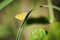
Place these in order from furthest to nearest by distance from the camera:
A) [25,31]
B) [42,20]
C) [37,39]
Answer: [25,31] → [42,20] → [37,39]

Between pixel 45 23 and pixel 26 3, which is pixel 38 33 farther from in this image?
pixel 26 3

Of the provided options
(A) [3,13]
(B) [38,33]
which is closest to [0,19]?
(A) [3,13]

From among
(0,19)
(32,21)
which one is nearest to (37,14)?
(32,21)

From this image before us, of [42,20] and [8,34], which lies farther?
[8,34]

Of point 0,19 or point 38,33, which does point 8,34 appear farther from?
point 38,33

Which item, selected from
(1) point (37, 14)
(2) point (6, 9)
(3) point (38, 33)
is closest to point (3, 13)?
(2) point (6, 9)

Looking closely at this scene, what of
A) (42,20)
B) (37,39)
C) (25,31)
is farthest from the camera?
(25,31)

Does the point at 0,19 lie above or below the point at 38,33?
below

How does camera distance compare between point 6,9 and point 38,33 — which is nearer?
point 38,33

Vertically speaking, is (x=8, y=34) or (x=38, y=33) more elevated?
(x=38, y=33)
